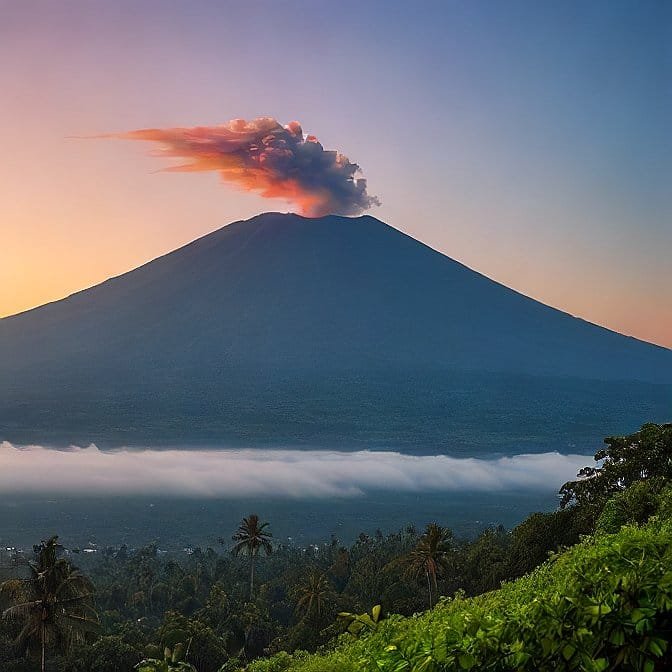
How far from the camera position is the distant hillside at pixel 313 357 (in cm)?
13512

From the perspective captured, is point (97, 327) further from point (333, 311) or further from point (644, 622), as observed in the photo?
point (644, 622)

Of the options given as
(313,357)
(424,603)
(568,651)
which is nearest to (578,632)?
(568,651)

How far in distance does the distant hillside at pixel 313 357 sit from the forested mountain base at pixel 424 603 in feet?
292

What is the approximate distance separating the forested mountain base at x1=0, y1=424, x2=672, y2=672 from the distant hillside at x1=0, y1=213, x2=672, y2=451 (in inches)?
3506

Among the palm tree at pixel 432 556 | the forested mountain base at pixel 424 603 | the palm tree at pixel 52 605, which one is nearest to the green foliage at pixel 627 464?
the forested mountain base at pixel 424 603

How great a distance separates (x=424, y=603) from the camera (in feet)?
77.6

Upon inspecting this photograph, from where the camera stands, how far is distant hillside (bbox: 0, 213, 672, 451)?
135125 millimetres

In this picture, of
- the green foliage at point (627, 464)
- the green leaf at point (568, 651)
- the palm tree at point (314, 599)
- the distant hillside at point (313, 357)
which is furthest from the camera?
the distant hillside at point (313, 357)

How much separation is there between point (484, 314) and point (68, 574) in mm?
144456

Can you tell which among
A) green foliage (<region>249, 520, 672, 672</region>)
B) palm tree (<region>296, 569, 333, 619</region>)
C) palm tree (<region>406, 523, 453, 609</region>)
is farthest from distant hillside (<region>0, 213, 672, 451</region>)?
green foliage (<region>249, 520, 672, 672</region>)

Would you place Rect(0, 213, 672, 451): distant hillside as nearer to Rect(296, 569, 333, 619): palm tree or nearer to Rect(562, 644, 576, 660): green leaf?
Rect(296, 569, 333, 619): palm tree

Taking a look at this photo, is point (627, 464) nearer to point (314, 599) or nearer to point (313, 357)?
point (314, 599)

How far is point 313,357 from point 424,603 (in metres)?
120

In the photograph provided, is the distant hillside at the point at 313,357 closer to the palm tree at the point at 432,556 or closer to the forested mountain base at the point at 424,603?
the forested mountain base at the point at 424,603
